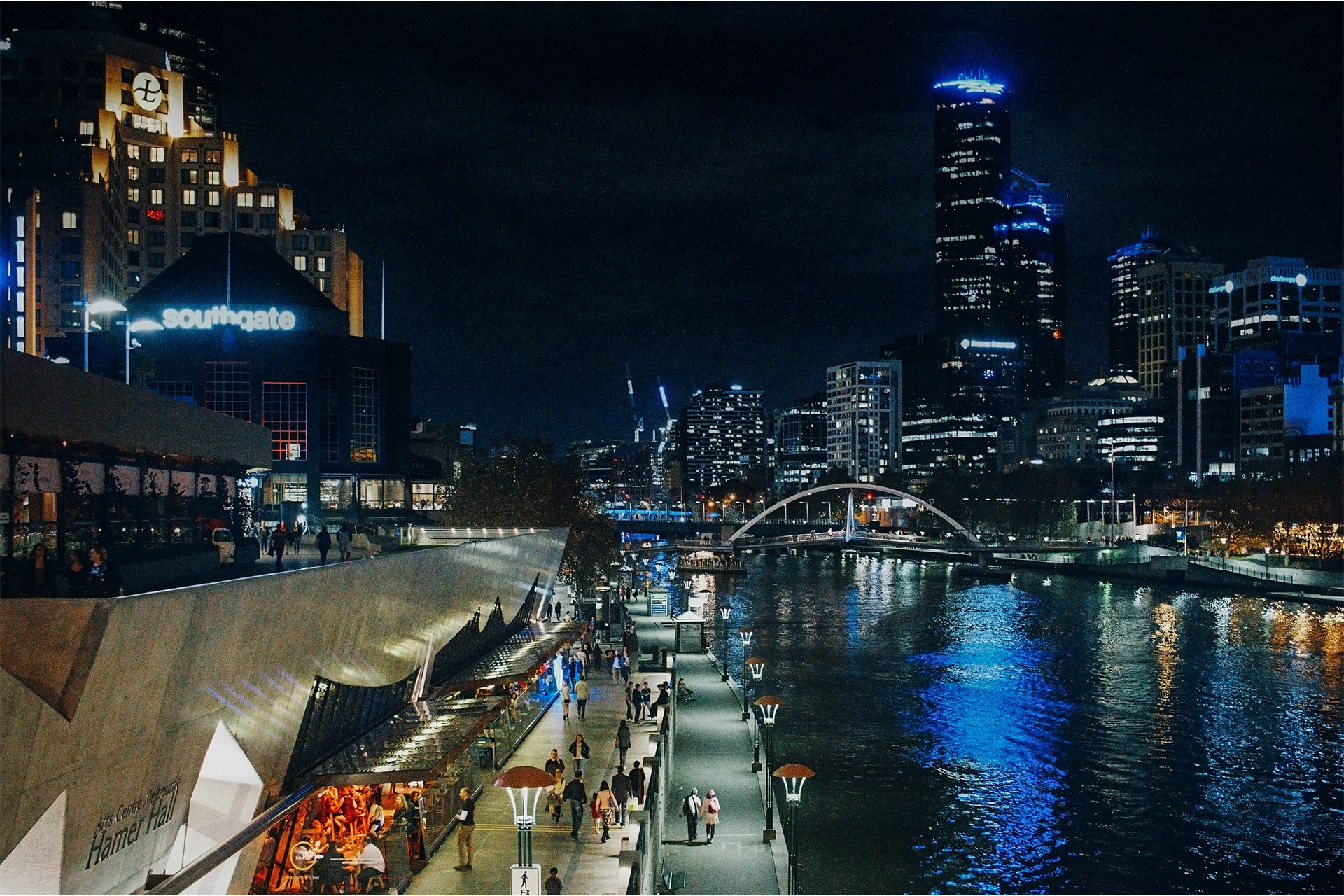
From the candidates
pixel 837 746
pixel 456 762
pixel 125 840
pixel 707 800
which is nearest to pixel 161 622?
pixel 125 840

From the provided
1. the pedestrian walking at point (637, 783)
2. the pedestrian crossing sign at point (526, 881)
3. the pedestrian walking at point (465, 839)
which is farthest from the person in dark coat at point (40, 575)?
the pedestrian walking at point (637, 783)

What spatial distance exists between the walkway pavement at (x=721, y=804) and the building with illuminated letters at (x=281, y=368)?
44026mm

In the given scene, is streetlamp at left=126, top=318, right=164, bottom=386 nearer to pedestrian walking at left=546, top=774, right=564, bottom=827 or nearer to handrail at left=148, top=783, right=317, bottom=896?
handrail at left=148, top=783, right=317, bottom=896

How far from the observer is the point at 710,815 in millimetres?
25641

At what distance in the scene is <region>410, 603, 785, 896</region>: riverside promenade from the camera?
747 inches

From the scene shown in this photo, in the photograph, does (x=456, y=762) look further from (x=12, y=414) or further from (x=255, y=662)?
(x=12, y=414)

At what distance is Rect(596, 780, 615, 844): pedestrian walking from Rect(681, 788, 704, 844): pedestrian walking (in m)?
2.60

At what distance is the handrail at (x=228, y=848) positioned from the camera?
1016 cm

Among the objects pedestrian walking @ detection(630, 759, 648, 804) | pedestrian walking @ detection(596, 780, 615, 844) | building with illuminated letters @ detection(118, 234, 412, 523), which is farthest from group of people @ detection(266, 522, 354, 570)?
building with illuminated letters @ detection(118, 234, 412, 523)

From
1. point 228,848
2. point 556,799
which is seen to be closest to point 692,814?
point 556,799

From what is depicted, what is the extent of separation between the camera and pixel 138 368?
62250 mm

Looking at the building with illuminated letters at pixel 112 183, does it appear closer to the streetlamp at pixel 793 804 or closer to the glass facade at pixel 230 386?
the glass facade at pixel 230 386

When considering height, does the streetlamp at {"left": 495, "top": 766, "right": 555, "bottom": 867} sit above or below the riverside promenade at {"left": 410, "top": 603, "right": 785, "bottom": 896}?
above

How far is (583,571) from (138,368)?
28663mm
